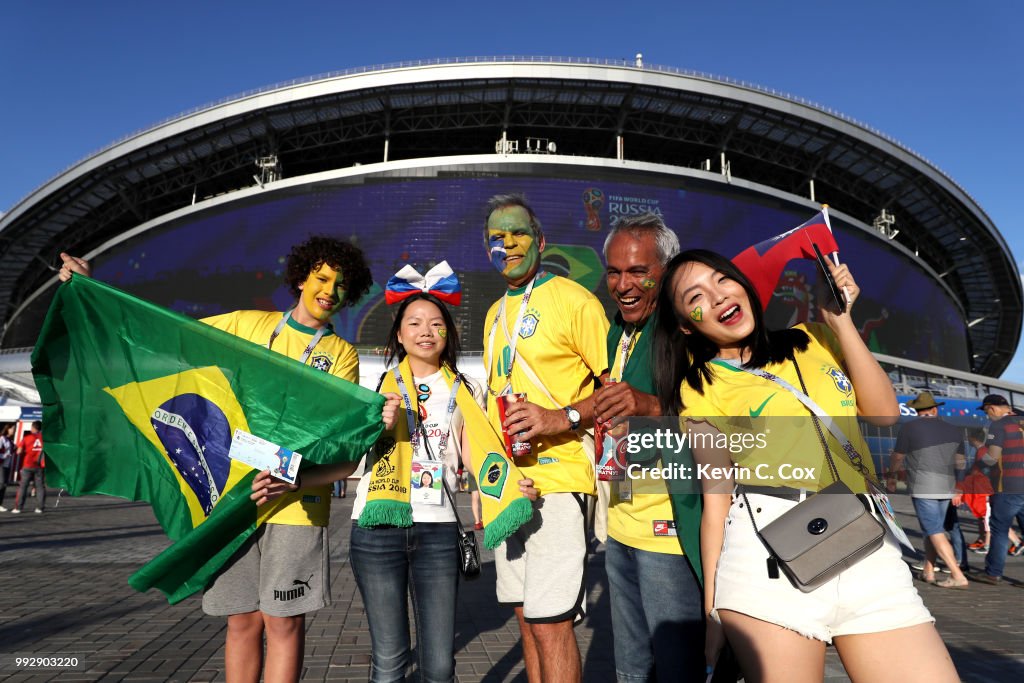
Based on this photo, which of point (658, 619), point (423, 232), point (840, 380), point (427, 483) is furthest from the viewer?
point (423, 232)

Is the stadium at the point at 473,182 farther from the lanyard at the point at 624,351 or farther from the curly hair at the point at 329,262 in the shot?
Answer: the lanyard at the point at 624,351

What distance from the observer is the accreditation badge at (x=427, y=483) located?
2.87m

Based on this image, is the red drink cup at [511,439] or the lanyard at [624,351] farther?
the lanyard at [624,351]

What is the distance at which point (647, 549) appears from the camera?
8.13 ft

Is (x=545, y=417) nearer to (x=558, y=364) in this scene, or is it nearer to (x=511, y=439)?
(x=511, y=439)

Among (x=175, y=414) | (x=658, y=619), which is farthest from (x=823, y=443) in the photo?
(x=175, y=414)

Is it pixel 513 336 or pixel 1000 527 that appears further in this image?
pixel 1000 527

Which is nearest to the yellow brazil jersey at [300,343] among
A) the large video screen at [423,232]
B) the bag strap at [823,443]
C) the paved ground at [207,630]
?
the paved ground at [207,630]

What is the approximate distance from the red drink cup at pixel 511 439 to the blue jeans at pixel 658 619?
609 millimetres

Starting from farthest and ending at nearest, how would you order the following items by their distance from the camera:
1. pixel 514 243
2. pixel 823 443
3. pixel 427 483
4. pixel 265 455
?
pixel 514 243
pixel 427 483
pixel 265 455
pixel 823 443

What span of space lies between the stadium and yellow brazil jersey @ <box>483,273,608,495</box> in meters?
28.8

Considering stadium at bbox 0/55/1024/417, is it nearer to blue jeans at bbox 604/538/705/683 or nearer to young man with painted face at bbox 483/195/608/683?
young man with painted face at bbox 483/195/608/683

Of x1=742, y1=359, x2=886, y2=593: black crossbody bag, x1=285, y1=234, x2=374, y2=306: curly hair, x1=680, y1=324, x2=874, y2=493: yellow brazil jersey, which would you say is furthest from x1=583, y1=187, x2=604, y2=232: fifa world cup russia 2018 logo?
x1=742, y1=359, x2=886, y2=593: black crossbody bag

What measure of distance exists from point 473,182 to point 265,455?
33.8 metres
